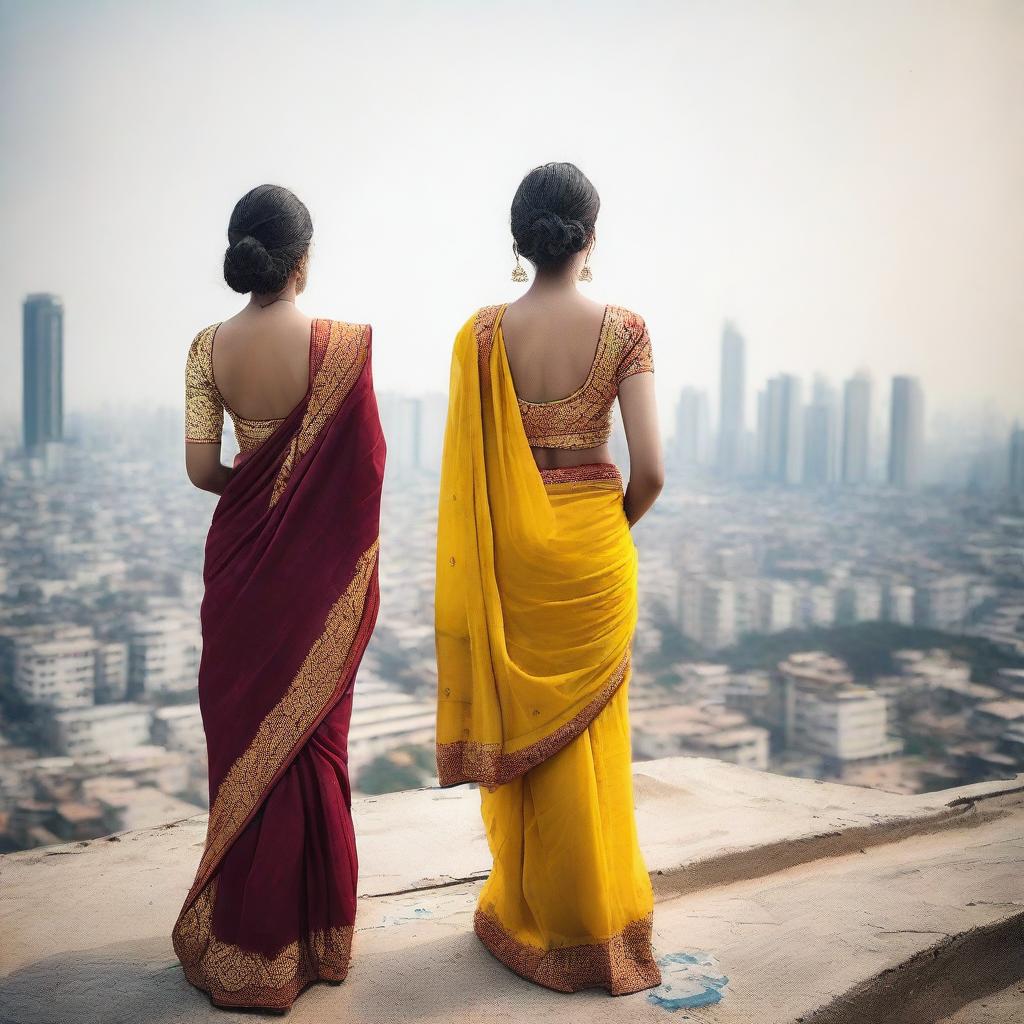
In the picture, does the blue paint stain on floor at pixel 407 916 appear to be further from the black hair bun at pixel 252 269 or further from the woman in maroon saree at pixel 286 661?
the black hair bun at pixel 252 269

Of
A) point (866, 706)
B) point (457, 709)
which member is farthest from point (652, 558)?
point (457, 709)

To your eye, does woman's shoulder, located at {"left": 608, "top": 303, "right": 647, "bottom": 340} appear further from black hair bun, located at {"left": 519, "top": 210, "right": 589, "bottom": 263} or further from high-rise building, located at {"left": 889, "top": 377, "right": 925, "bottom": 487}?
high-rise building, located at {"left": 889, "top": 377, "right": 925, "bottom": 487}

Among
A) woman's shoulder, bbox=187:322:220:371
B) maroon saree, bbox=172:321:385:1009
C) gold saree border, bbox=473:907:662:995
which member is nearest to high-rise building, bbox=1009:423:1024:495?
gold saree border, bbox=473:907:662:995

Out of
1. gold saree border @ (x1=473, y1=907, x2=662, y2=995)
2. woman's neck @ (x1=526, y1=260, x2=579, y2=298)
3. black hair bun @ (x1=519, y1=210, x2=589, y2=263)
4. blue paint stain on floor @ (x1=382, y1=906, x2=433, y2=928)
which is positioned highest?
black hair bun @ (x1=519, y1=210, x2=589, y2=263)

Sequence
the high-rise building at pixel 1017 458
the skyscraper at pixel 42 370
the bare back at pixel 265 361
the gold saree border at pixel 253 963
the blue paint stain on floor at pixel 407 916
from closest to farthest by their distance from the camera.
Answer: the gold saree border at pixel 253 963 → the bare back at pixel 265 361 → the blue paint stain on floor at pixel 407 916 → the skyscraper at pixel 42 370 → the high-rise building at pixel 1017 458

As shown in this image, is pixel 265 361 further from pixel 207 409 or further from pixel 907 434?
pixel 907 434

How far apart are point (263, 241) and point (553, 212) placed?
27.4 inches

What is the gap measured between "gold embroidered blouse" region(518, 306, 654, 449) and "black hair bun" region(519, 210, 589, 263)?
172 millimetres

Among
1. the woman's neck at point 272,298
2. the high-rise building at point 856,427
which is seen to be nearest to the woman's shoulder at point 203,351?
the woman's neck at point 272,298

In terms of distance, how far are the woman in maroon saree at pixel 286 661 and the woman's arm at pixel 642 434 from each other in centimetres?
61

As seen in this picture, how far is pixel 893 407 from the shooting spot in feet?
28.4

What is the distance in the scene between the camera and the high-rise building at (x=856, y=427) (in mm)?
8633

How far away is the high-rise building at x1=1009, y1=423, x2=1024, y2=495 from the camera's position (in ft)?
27.6

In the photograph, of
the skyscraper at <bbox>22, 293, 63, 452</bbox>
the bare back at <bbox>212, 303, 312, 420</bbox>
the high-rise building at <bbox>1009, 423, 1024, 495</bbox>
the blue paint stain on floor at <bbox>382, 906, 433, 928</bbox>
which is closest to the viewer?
the bare back at <bbox>212, 303, 312, 420</bbox>
